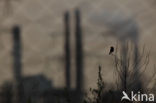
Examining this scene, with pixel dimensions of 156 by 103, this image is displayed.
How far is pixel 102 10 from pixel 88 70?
1.97ft

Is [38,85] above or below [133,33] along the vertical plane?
below

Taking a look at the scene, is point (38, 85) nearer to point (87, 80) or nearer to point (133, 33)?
point (87, 80)

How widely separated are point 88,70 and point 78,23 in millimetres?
468

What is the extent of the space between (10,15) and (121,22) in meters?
1.09

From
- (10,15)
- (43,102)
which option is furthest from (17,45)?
(43,102)

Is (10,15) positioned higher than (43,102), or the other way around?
(10,15)

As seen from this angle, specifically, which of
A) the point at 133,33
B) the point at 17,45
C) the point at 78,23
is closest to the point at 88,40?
the point at 78,23

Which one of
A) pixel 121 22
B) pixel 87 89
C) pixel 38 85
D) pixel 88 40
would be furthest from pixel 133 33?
pixel 38 85

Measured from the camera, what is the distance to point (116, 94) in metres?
3.95

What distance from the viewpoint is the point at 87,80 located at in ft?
13.4

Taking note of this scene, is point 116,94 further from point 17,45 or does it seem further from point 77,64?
point 17,45

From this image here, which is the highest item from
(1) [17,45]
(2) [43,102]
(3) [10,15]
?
(3) [10,15]

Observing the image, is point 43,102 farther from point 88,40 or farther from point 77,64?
point 88,40

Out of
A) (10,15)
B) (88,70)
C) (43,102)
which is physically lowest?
(43,102)
